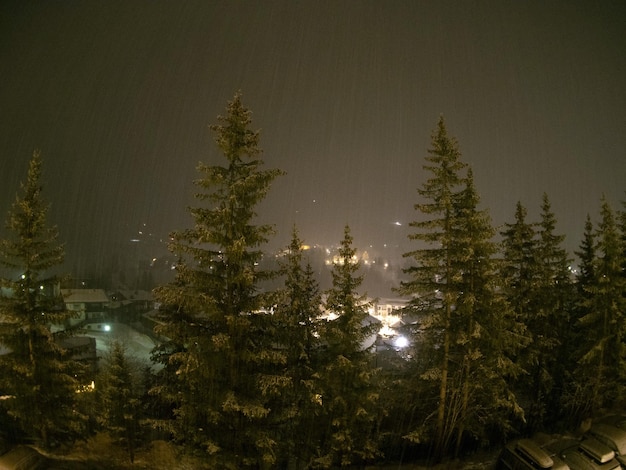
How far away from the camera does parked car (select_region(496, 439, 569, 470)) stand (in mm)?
12305

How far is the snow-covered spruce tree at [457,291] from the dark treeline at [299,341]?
66 mm

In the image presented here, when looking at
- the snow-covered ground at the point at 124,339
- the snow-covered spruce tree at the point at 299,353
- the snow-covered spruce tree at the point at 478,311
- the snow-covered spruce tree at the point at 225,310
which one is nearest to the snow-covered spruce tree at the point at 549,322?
the snow-covered spruce tree at the point at 478,311

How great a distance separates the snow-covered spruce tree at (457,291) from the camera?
13.4 metres

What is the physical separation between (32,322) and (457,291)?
16.0m

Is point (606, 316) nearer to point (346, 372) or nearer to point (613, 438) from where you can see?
point (613, 438)

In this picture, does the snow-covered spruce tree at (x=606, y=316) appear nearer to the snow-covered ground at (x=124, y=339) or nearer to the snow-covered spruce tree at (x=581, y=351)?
the snow-covered spruce tree at (x=581, y=351)

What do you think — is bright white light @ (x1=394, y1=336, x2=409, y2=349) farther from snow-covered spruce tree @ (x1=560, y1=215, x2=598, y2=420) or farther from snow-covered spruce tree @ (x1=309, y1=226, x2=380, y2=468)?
snow-covered spruce tree @ (x1=309, y1=226, x2=380, y2=468)

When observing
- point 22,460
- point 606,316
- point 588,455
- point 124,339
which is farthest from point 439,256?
point 124,339

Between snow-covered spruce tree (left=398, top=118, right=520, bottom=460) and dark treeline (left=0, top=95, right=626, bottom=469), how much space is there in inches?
2.6

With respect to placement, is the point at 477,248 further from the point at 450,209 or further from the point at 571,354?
the point at 571,354

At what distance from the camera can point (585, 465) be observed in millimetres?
13102

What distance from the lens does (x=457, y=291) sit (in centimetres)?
1383

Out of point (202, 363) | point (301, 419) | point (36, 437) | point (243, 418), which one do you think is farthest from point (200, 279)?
point (36, 437)

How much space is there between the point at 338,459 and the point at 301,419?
7.91 ft
